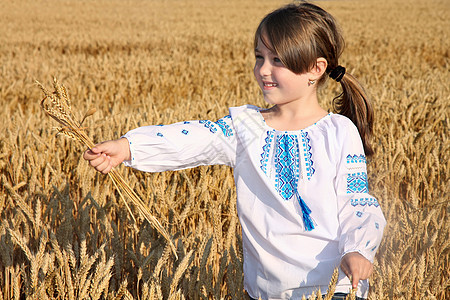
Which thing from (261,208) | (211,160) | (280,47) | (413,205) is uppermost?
(280,47)

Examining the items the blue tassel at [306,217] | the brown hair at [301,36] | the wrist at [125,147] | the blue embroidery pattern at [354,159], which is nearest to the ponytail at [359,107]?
the brown hair at [301,36]

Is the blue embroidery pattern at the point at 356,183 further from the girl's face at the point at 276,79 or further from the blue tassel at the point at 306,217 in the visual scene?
the girl's face at the point at 276,79

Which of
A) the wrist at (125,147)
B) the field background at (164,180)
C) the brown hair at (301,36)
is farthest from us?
the field background at (164,180)

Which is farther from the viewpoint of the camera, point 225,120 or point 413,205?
point 413,205

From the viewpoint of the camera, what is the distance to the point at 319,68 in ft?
4.54

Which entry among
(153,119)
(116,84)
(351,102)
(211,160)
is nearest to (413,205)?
(351,102)

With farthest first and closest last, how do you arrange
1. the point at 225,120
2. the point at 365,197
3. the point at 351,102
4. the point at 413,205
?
the point at 413,205 → the point at 351,102 → the point at 225,120 → the point at 365,197

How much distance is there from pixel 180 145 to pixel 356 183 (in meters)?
0.45

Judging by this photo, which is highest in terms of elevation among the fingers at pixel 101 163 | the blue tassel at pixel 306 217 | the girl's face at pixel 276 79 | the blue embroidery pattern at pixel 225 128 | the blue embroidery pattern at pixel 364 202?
the girl's face at pixel 276 79

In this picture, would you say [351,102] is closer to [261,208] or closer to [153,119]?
[261,208]

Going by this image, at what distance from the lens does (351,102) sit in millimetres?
1494

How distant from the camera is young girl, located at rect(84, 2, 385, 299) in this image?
126 centimetres

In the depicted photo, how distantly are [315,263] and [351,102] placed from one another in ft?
1.67

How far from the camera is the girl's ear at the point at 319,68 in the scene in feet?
4.47
